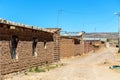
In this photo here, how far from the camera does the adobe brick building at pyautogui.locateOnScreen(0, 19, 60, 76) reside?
56.7 ft

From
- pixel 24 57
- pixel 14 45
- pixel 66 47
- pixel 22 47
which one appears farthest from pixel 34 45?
pixel 66 47

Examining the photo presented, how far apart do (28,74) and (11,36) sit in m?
3.03

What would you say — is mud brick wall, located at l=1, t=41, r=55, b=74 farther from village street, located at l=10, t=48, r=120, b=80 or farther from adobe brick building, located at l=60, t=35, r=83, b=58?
adobe brick building, located at l=60, t=35, r=83, b=58

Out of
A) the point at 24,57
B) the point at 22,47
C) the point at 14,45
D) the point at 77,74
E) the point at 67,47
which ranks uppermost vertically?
the point at 14,45

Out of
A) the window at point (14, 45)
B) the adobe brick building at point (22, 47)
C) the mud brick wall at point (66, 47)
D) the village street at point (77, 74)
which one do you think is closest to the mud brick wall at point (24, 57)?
the adobe brick building at point (22, 47)

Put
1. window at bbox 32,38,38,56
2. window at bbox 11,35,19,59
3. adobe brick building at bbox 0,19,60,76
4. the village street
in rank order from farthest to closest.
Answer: window at bbox 32,38,38,56 → window at bbox 11,35,19,59 → the village street → adobe brick building at bbox 0,19,60,76

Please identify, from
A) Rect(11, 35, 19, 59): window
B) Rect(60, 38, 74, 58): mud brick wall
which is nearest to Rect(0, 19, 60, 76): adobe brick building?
Rect(11, 35, 19, 59): window

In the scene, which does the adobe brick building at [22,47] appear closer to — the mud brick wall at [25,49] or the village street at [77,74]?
the mud brick wall at [25,49]

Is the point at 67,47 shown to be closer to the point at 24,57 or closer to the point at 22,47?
the point at 24,57

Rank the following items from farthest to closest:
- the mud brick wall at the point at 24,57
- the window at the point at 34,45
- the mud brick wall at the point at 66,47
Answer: the mud brick wall at the point at 66,47, the window at the point at 34,45, the mud brick wall at the point at 24,57

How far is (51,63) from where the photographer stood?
27.4m

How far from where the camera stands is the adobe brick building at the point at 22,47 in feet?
56.7

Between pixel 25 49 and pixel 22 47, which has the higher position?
pixel 22 47

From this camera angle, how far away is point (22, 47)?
20.1m
